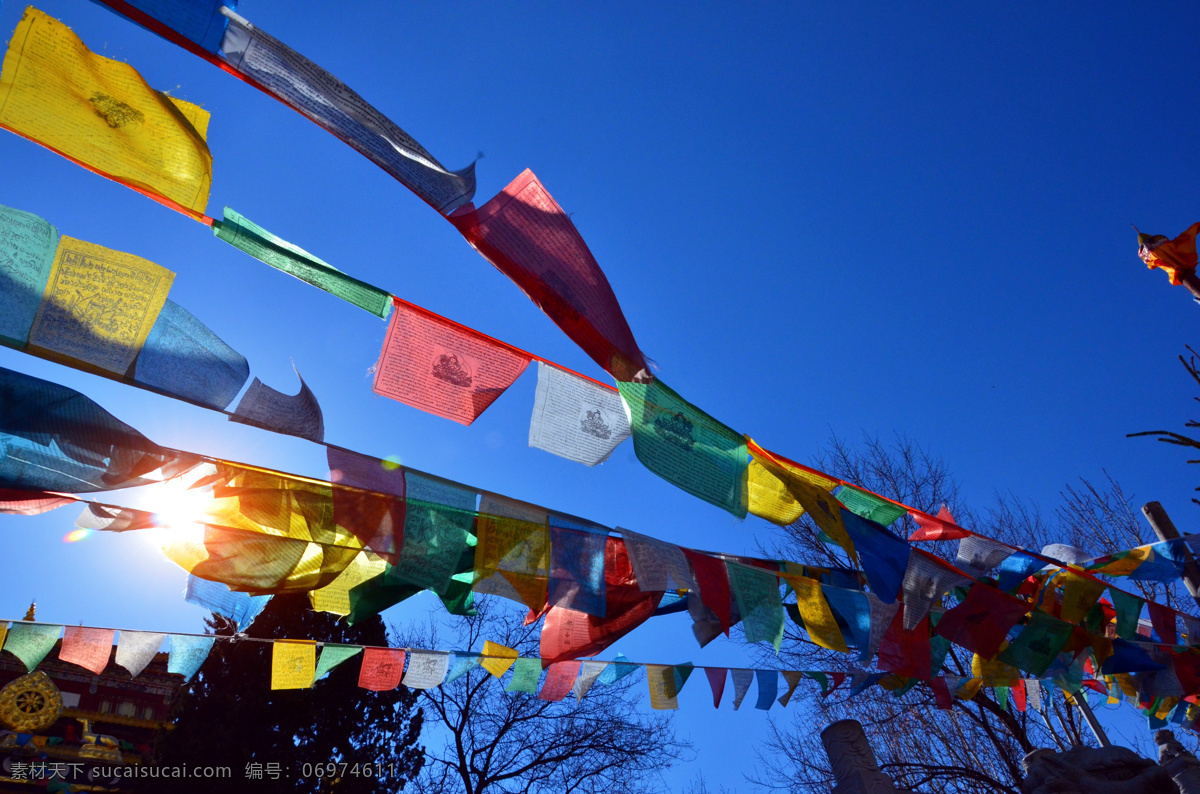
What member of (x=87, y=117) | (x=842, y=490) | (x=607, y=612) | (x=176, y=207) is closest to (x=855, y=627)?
(x=842, y=490)

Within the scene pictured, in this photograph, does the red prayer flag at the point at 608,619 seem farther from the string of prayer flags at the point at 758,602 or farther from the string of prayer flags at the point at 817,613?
the string of prayer flags at the point at 817,613

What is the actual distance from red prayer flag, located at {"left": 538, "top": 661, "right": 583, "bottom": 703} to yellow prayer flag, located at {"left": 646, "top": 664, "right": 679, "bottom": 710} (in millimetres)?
651

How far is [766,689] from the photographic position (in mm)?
5969

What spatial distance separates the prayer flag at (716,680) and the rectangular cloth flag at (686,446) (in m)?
2.54

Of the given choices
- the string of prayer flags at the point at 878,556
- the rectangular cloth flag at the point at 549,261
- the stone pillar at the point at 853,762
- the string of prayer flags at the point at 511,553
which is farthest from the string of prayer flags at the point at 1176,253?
the string of prayer flags at the point at 511,553

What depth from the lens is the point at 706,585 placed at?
4.22 metres

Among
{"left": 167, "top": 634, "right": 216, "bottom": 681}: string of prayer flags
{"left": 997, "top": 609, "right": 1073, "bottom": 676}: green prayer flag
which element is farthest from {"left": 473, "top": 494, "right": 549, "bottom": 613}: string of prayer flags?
{"left": 997, "top": 609, "right": 1073, "bottom": 676}: green prayer flag

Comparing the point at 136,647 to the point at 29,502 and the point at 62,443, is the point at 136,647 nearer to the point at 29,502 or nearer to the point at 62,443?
the point at 29,502

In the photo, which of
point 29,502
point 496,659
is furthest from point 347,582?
point 496,659

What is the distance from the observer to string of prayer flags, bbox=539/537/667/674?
4301 mm

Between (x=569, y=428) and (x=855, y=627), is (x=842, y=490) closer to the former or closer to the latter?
(x=855, y=627)

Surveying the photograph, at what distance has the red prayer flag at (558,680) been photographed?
541 cm

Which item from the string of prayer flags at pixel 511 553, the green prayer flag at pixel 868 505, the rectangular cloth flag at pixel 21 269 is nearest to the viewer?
the rectangular cloth flag at pixel 21 269

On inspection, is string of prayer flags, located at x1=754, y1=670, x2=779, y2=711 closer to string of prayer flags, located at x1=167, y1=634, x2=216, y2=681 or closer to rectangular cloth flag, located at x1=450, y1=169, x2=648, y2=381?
rectangular cloth flag, located at x1=450, y1=169, x2=648, y2=381
